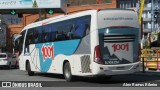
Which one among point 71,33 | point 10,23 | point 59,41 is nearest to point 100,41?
point 71,33

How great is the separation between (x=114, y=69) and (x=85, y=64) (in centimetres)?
148

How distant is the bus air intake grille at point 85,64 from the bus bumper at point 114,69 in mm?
590

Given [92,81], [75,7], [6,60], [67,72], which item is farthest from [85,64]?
[75,7]

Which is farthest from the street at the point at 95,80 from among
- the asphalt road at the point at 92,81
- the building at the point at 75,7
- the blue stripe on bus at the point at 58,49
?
the building at the point at 75,7

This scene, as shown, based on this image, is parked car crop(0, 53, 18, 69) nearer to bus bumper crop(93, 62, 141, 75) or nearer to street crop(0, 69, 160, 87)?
street crop(0, 69, 160, 87)

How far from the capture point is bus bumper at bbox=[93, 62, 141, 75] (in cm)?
1891

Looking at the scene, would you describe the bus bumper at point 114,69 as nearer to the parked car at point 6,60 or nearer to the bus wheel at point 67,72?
the bus wheel at point 67,72

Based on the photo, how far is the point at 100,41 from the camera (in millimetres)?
19062

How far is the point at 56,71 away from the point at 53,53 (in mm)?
1067

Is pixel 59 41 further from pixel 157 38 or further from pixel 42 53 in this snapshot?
pixel 157 38

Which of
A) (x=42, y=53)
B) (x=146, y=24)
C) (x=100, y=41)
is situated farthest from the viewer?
(x=146, y=24)

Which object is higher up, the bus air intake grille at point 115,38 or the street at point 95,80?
the bus air intake grille at point 115,38

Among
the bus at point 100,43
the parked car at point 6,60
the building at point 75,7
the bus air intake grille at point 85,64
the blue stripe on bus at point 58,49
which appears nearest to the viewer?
the bus at point 100,43

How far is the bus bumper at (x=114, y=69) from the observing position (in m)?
18.9
